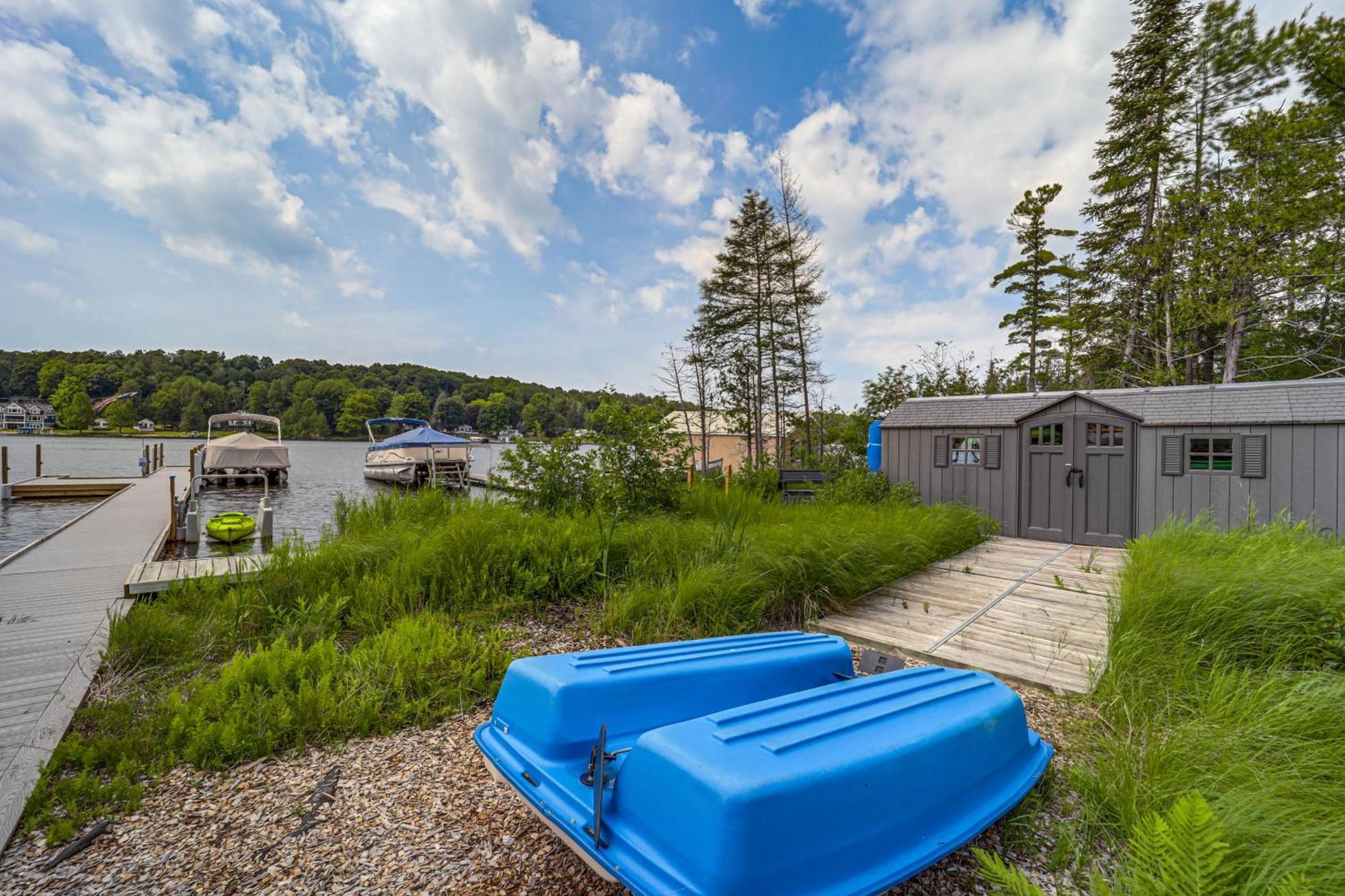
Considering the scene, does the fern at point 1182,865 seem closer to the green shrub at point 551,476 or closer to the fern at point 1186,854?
the fern at point 1186,854

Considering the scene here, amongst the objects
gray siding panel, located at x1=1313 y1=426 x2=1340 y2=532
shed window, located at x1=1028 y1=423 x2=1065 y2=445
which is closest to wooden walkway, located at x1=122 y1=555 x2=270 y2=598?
shed window, located at x1=1028 y1=423 x2=1065 y2=445

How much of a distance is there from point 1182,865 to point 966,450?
8.97 meters

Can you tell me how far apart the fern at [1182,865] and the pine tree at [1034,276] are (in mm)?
21794

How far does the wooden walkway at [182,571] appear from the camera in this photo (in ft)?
17.2

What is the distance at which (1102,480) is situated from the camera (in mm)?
7918

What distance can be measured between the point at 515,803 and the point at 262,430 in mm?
75466

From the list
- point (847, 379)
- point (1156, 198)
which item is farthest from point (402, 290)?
point (1156, 198)

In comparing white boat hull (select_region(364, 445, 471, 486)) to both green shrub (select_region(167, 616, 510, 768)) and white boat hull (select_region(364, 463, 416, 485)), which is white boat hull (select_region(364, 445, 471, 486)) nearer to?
white boat hull (select_region(364, 463, 416, 485))

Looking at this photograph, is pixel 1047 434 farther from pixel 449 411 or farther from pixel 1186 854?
pixel 449 411

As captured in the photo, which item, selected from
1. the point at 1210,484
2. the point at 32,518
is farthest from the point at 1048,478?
the point at 32,518

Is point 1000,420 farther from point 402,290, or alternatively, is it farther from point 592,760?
point 402,290

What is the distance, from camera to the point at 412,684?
10.1 ft

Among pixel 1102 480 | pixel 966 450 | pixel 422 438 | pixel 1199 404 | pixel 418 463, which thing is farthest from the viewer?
pixel 418 463

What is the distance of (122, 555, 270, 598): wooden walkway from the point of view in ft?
17.2
